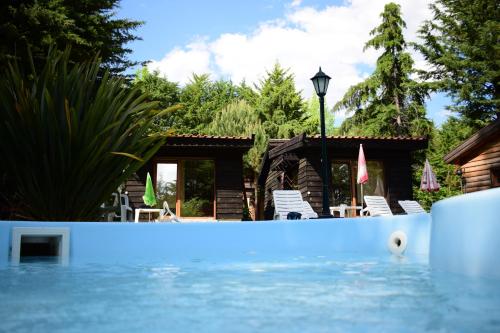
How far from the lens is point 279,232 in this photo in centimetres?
396

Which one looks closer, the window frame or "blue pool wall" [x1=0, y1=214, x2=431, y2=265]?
"blue pool wall" [x1=0, y1=214, x2=431, y2=265]

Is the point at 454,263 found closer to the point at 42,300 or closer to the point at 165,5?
the point at 42,300

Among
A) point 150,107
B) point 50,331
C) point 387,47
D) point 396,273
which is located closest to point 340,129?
point 387,47

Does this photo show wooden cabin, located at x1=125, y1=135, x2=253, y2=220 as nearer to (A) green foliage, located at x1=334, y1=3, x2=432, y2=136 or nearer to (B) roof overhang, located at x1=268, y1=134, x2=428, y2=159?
(B) roof overhang, located at x1=268, y1=134, x2=428, y2=159

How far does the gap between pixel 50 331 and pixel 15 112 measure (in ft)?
9.89

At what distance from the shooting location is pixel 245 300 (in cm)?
179

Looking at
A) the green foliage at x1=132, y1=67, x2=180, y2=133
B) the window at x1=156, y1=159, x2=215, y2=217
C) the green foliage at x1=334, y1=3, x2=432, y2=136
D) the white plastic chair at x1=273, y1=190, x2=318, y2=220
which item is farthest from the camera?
the green foliage at x1=132, y1=67, x2=180, y2=133

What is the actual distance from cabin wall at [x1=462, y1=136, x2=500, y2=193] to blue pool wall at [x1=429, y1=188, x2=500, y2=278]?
30.4 ft

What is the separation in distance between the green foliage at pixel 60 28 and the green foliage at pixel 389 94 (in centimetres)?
1094

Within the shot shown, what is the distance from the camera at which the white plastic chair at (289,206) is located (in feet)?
29.4

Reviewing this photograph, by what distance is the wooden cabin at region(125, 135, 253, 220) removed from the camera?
11.0m

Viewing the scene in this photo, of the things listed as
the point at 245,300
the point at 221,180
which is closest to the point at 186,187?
the point at 221,180

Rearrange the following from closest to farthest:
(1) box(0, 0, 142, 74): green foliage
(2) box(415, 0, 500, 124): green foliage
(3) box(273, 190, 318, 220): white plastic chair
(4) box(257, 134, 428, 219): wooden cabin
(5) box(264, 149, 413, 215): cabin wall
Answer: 1. (3) box(273, 190, 318, 220): white plastic chair
2. (1) box(0, 0, 142, 74): green foliage
3. (4) box(257, 134, 428, 219): wooden cabin
4. (5) box(264, 149, 413, 215): cabin wall
5. (2) box(415, 0, 500, 124): green foliage

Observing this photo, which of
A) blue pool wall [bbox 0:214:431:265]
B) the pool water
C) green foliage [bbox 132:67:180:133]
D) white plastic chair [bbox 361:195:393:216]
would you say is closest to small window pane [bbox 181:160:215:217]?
white plastic chair [bbox 361:195:393:216]
